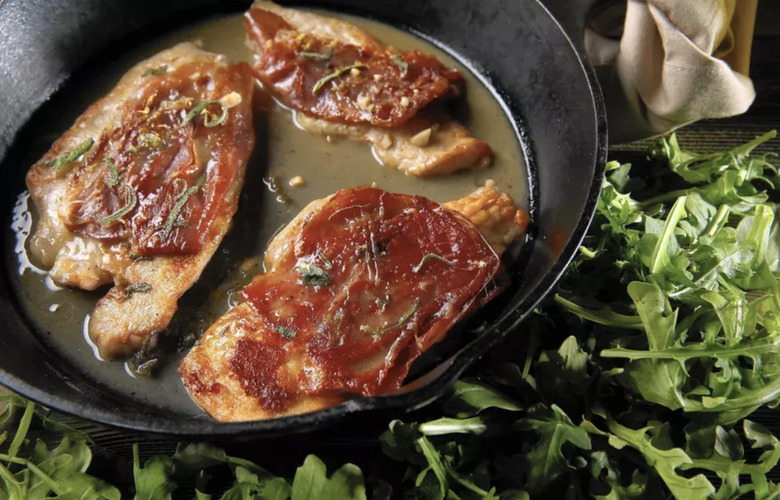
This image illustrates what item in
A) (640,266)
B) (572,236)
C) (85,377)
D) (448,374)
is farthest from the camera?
(640,266)

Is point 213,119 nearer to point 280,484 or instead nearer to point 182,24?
point 182,24

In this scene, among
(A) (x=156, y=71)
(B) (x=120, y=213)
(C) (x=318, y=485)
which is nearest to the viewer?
(C) (x=318, y=485)

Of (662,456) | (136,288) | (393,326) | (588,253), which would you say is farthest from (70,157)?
(662,456)

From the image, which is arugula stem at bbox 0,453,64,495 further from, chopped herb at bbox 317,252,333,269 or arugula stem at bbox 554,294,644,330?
arugula stem at bbox 554,294,644,330

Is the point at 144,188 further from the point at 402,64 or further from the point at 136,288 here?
the point at 402,64

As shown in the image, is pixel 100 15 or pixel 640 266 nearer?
pixel 640 266

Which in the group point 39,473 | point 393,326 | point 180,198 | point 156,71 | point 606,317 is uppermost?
point 156,71

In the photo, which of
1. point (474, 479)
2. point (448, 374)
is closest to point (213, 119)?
point (448, 374)

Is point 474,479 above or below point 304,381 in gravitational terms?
below
